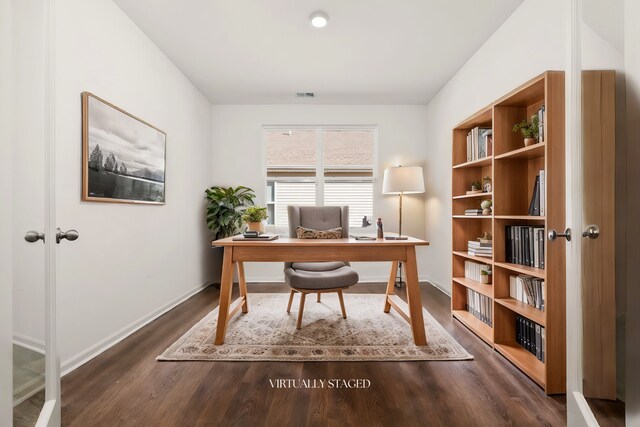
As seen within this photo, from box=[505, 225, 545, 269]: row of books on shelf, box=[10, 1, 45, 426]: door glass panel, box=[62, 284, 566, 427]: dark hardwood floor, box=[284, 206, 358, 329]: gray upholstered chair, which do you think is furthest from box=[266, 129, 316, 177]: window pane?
box=[10, 1, 45, 426]: door glass panel

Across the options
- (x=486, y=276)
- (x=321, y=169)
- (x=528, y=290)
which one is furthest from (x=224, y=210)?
(x=528, y=290)

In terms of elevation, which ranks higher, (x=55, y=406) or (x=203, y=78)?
(x=203, y=78)

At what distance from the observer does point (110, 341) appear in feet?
7.23

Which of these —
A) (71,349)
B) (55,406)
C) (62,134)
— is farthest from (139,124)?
(55,406)

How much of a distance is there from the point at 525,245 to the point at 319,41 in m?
2.45

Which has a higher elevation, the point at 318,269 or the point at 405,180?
the point at 405,180

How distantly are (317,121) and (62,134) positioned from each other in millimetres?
3143

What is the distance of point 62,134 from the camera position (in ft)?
5.98

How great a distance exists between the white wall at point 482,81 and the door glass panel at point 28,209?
93.0 inches

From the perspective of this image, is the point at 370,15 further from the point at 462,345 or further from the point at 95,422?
the point at 95,422

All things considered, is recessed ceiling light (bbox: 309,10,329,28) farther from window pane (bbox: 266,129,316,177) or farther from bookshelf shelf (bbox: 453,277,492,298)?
bookshelf shelf (bbox: 453,277,492,298)

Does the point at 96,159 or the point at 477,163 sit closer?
the point at 96,159

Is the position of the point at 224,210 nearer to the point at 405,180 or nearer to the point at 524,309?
the point at 405,180

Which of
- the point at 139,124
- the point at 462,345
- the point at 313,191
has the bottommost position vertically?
the point at 462,345
